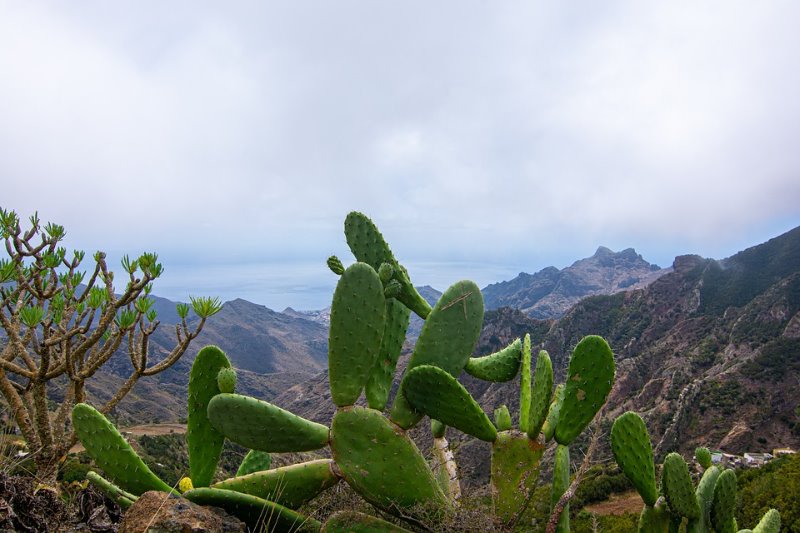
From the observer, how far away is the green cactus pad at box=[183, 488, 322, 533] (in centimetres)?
260

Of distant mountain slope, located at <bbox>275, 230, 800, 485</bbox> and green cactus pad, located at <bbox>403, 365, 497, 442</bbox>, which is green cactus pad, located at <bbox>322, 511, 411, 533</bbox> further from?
distant mountain slope, located at <bbox>275, 230, 800, 485</bbox>

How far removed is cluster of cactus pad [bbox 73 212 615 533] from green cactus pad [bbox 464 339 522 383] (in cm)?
38

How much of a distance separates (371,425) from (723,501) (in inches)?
99.2

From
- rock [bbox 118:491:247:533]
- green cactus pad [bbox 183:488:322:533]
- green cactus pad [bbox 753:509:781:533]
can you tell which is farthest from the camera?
green cactus pad [bbox 753:509:781:533]

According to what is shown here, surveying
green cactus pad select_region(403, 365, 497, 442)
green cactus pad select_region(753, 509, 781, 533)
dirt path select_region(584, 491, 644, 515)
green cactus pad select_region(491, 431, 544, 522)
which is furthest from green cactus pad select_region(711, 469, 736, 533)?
dirt path select_region(584, 491, 644, 515)

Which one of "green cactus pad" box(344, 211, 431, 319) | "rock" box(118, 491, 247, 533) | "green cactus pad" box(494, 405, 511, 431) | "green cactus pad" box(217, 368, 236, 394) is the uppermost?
"green cactus pad" box(344, 211, 431, 319)

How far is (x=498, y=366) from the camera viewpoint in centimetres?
376

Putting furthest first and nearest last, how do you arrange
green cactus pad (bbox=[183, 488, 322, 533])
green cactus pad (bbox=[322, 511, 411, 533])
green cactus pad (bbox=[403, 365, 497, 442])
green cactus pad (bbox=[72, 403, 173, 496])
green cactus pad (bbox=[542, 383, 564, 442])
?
green cactus pad (bbox=[542, 383, 564, 442]) → green cactus pad (bbox=[72, 403, 173, 496]) → green cactus pad (bbox=[403, 365, 497, 442]) → green cactus pad (bbox=[183, 488, 322, 533]) → green cactus pad (bbox=[322, 511, 411, 533])

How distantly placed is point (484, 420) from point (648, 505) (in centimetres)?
148

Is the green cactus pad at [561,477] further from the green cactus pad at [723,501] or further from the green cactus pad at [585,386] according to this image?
the green cactus pad at [723,501]

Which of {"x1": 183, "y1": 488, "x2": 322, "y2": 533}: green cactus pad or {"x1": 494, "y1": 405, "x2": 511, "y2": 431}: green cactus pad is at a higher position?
{"x1": 494, "y1": 405, "x2": 511, "y2": 431}: green cactus pad

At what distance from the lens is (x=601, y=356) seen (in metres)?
3.08

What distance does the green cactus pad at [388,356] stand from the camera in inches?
119

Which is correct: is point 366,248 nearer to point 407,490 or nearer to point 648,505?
point 407,490
